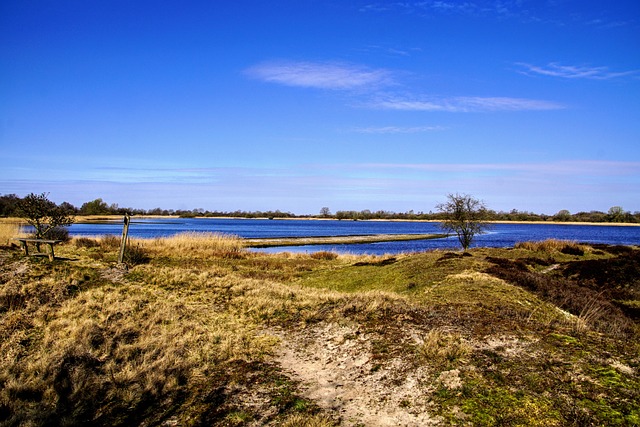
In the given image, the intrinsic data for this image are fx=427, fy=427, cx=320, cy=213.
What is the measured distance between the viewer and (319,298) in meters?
15.5

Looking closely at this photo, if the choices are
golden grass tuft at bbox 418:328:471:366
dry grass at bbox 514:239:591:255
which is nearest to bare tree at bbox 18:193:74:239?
golden grass tuft at bbox 418:328:471:366

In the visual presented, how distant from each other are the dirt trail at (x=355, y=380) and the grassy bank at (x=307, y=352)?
37mm

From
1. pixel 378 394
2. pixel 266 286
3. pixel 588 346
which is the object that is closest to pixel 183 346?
pixel 378 394

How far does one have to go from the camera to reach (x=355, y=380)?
8.30 metres

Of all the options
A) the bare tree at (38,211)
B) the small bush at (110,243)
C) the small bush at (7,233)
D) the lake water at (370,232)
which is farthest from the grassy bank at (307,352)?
the small bush at (110,243)

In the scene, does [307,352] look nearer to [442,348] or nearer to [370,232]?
[442,348]

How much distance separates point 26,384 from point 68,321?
164 inches

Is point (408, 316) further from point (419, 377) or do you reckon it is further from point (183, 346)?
point (183, 346)

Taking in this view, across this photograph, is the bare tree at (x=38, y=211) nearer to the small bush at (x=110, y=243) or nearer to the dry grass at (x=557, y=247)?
the small bush at (x=110, y=243)

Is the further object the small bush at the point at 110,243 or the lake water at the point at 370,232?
the lake water at the point at 370,232

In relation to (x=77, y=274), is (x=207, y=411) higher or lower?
lower

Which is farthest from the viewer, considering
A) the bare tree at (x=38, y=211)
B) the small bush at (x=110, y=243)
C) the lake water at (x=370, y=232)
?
the lake water at (x=370, y=232)

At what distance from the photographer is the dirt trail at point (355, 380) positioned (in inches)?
270

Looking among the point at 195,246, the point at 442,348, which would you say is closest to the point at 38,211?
the point at 195,246
